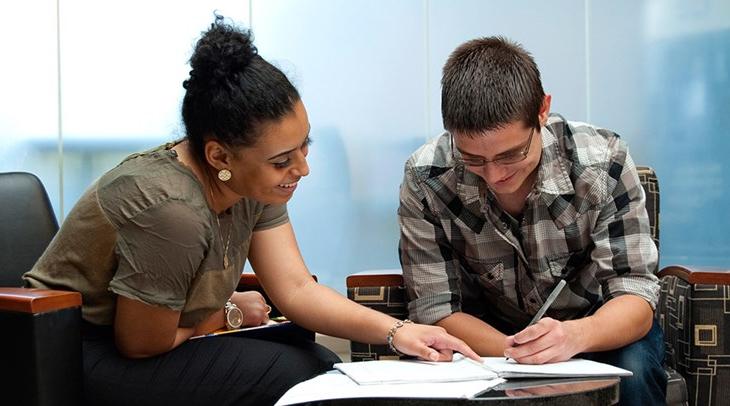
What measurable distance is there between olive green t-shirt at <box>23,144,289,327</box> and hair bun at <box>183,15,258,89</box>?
0.17 meters

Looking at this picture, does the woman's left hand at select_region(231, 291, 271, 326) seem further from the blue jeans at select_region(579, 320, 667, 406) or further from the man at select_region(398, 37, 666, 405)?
the blue jeans at select_region(579, 320, 667, 406)

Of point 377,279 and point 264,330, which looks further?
point 377,279

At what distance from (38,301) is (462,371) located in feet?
2.47

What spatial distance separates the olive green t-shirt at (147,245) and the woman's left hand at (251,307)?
15 cm

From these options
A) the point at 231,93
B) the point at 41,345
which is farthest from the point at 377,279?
the point at 41,345

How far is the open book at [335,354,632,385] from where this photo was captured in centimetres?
135

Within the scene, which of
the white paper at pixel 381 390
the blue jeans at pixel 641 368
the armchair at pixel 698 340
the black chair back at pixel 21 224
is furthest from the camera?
the black chair back at pixel 21 224

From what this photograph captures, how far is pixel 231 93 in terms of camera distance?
163cm

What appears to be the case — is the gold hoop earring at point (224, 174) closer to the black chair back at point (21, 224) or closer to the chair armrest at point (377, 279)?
the chair armrest at point (377, 279)

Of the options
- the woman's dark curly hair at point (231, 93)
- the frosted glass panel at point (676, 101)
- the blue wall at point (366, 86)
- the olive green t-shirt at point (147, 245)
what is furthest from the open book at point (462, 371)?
the frosted glass panel at point (676, 101)

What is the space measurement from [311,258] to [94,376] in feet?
6.36

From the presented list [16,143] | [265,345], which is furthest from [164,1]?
[265,345]

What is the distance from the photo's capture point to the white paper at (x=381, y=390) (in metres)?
1.25

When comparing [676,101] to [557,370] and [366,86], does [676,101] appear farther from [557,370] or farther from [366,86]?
[557,370]
